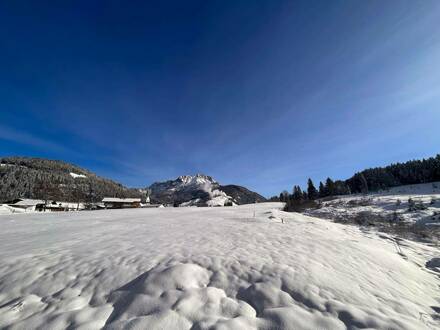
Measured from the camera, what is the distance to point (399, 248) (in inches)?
350

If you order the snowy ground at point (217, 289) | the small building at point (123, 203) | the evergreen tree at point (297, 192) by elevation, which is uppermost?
the evergreen tree at point (297, 192)

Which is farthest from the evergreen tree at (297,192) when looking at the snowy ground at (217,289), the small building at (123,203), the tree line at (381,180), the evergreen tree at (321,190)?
the snowy ground at (217,289)

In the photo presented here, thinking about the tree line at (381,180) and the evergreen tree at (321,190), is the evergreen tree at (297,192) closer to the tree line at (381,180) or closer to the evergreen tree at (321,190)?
the tree line at (381,180)

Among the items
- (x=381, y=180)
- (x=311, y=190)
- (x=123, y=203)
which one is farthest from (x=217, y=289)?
(x=381, y=180)

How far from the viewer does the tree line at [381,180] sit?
84.1 meters

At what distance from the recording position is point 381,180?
95.9m

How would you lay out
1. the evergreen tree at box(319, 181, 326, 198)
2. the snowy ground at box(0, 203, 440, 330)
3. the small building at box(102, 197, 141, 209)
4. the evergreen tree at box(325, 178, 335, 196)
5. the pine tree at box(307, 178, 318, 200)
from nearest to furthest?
the snowy ground at box(0, 203, 440, 330)
the small building at box(102, 197, 141, 209)
the evergreen tree at box(325, 178, 335, 196)
the pine tree at box(307, 178, 318, 200)
the evergreen tree at box(319, 181, 326, 198)

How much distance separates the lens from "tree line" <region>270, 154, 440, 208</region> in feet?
276

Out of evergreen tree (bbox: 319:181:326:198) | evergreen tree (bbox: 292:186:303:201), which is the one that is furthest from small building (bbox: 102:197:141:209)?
evergreen tree (bbox: 319:181:326:198)

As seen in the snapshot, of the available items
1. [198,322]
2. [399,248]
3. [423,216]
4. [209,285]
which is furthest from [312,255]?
[423,216]

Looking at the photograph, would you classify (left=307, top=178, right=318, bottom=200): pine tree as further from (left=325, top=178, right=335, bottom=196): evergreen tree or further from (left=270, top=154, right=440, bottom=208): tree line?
(left=325, top=178, right=335, bottom=196): evergreen tree

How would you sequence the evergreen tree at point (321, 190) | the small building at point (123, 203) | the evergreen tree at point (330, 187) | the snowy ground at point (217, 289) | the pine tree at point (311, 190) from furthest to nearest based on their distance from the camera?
the evergreen tree at point (321, 190) → the pine tree at point (311, 190) → the evergreen tree at point (330, 187) → the small building at point (123, 203) → the snowy ground at point (217, 289)

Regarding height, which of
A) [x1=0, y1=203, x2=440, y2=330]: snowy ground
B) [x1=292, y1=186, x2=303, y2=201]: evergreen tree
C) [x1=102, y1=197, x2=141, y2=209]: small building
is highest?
[x1=292, y1=186, x2=303, y2=201]: evergreen tree

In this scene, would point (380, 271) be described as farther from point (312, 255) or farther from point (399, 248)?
point (399, 248)
